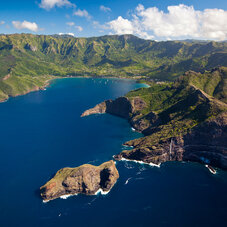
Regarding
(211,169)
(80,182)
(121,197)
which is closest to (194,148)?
(211,169)

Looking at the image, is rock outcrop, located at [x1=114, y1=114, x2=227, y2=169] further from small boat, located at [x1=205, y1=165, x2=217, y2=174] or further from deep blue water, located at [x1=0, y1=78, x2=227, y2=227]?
deep blue water, located at [x1=0, y1=78, x2=227, y2=227]

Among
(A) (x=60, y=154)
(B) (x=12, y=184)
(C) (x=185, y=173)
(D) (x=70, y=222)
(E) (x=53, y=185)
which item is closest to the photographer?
(D) (x=70, y=222)

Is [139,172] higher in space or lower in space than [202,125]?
lower

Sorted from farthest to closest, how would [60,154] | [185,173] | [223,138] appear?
[60,154] < [223,138] < [185,173]

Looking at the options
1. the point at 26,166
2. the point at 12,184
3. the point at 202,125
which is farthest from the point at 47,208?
the point at 202,125

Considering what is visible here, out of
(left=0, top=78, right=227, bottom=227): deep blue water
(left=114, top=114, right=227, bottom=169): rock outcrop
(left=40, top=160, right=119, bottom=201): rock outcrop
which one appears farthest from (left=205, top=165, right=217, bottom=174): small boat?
(left=40, top=160, right=119, bottom=201): rock outcrop

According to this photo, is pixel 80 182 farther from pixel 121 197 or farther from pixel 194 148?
pixel 194 148

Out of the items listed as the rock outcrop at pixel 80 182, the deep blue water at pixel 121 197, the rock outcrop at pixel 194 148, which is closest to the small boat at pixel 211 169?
the deep blue water at pixel 121 197

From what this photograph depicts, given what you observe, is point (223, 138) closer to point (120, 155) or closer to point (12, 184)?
point (120, 155)
